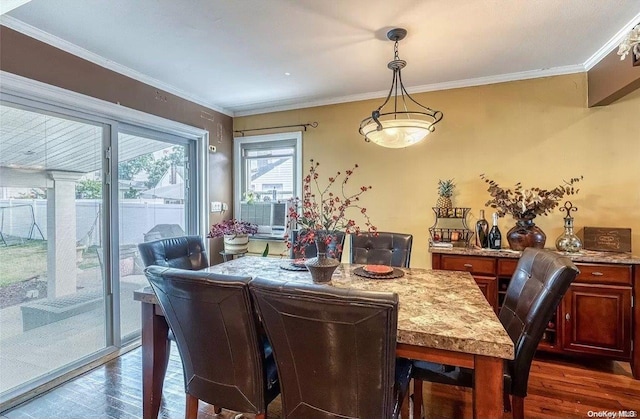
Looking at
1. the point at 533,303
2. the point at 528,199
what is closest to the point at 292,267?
the point at 533,303

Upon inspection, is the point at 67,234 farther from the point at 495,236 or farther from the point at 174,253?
the point at 495,236

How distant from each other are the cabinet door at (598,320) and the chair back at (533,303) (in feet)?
4.11

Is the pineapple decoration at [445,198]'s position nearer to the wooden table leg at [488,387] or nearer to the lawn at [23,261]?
the wooden table leg at [488,387]

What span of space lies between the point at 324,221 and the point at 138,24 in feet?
5.88

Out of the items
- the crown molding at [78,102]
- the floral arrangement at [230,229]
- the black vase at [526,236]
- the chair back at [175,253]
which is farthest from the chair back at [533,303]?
the crown molding at [78,102]

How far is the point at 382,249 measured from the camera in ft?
8.63

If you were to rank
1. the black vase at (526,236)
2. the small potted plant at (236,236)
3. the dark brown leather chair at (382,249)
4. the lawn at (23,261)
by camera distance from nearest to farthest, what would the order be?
the lawn at (23,261) < the dark brown leather chair at (382,249) < the black vase at (526,236) < the small potted plant at (236,236)

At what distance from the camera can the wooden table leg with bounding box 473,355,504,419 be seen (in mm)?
1137

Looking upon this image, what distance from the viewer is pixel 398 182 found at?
3395 mm

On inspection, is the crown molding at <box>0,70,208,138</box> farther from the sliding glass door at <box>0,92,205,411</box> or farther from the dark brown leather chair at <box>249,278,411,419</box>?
the dark brown leather chair at <box>249,278,411,419</box>

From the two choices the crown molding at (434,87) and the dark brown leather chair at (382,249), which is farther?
the crown molding at (434,87)

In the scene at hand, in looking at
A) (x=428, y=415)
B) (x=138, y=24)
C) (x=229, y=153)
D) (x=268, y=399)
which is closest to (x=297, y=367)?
(x=268, y=399)

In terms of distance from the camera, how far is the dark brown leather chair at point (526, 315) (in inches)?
51.6

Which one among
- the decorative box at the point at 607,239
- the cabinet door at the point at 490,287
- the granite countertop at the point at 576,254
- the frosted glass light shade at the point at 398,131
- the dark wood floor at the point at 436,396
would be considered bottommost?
the dark wood floor at the point at 436,396
